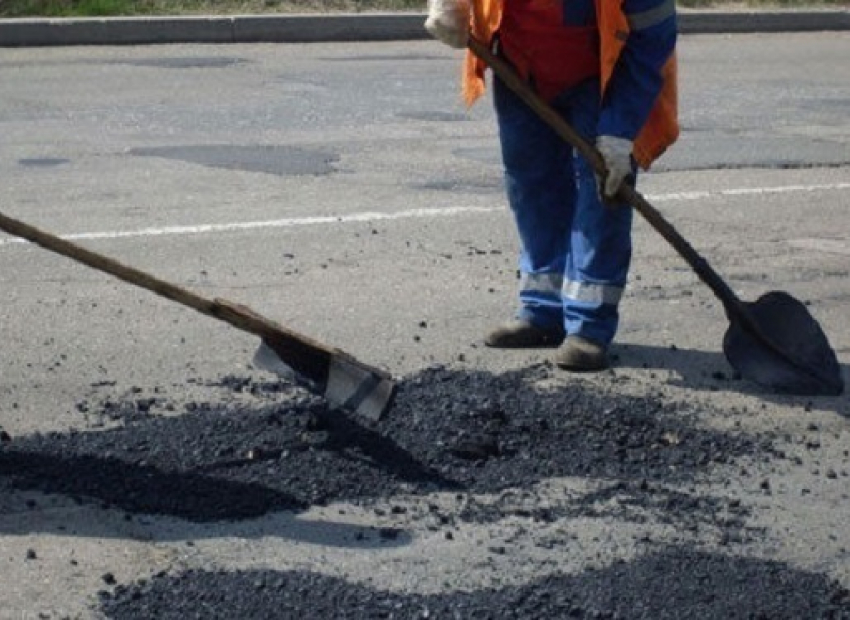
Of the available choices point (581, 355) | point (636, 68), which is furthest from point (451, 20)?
point (581, 355)

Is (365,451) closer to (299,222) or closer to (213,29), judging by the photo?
(299,222)

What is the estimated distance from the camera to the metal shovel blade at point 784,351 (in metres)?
6.54

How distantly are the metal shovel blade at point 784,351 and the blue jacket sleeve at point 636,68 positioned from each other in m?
0.78

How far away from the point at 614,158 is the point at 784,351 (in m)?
0.86

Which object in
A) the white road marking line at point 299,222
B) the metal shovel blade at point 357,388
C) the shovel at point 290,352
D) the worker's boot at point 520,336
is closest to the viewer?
the shovel at point 290,352

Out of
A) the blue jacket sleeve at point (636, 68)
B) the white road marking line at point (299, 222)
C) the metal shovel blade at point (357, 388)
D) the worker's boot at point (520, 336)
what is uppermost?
the blue jacket sleeve at point (636, 68)

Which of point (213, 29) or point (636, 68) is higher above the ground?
point (636, 68)

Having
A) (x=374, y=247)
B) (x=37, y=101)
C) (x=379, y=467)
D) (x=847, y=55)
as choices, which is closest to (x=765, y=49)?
(x=847, y=55)

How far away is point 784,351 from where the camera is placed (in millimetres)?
6594

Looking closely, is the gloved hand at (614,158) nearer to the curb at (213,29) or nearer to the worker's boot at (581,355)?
the worker's boot at (581,355)

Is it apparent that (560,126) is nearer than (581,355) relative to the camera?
Yes

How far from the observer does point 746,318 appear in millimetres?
6668

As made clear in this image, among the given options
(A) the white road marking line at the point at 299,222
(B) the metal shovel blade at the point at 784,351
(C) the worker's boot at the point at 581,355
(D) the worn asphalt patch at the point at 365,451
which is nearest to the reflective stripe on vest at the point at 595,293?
(C) the worker's boot at the point at 581,355

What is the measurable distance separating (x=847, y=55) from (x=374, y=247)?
31.3 ft
